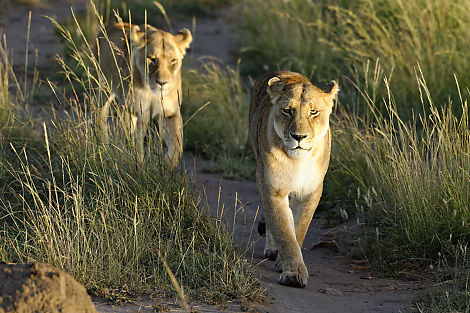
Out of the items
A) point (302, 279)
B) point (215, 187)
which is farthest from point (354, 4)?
point (302, 279)

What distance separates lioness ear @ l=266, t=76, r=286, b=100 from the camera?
16.0ft

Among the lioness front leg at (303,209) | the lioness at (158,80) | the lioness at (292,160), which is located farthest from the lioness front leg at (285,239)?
the lioness at (158,80)

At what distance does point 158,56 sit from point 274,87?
202cm

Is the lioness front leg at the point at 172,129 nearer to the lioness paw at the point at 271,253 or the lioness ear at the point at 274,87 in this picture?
the lioness paw at the point at 271,253

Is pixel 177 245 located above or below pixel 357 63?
below

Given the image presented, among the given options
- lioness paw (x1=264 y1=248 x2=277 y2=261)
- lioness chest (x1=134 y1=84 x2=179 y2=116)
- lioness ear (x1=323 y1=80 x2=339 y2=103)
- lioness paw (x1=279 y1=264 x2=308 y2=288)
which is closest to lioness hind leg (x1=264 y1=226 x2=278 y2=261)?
lioness paw (x1=264 y1=248 x2=277 y2=261)

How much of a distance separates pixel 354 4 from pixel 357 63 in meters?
1.08

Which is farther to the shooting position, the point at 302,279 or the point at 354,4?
the point at 354,4

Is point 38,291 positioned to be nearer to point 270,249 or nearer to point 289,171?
point 289,171

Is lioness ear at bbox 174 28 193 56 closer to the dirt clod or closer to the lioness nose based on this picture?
the lioness nose

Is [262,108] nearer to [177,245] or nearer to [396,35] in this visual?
[177,245]

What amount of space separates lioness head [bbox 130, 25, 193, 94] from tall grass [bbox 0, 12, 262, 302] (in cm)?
113

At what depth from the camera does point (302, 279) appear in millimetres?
4668

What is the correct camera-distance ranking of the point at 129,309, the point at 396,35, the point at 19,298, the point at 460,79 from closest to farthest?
the point at 19,298 → the point at 129,309 → the point at 460,79 → the point at 396,35
